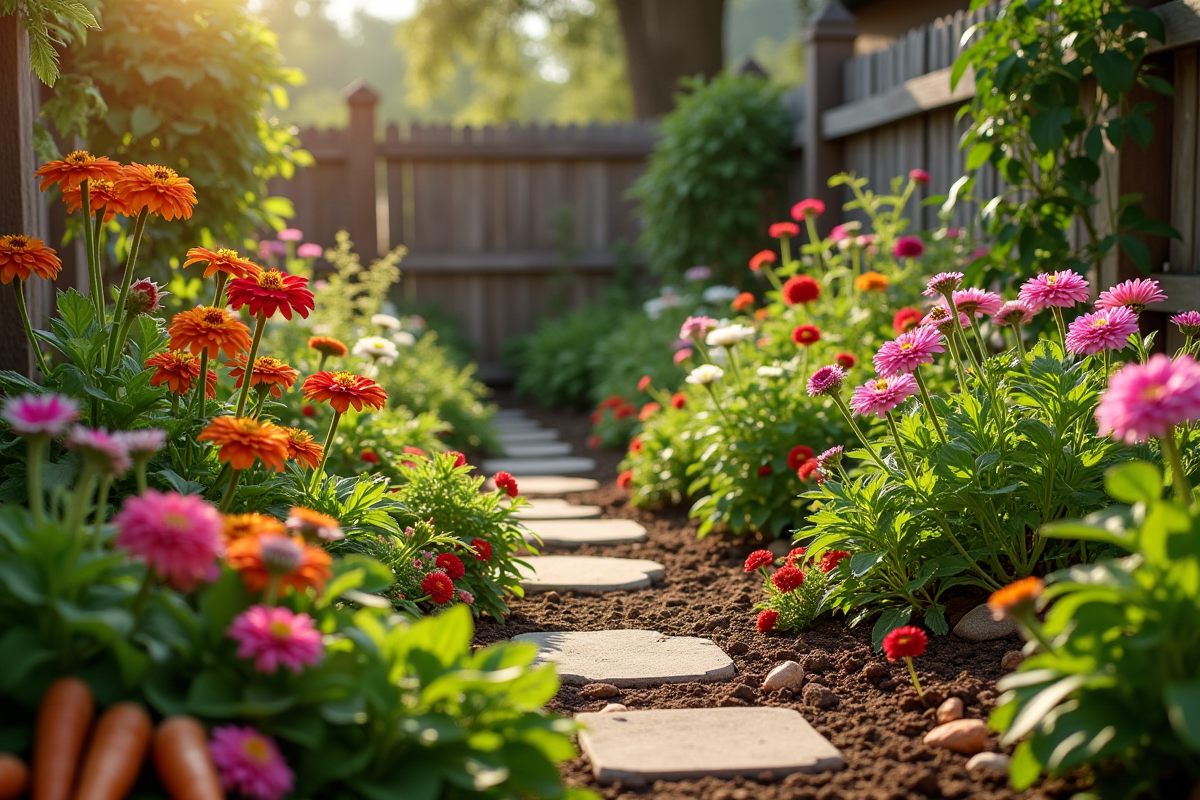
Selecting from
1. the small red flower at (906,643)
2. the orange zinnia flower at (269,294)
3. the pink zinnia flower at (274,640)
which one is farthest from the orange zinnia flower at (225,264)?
the small red flower at (906,643)

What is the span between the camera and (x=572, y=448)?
5.87 meters

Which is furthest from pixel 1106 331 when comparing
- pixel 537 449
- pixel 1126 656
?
pixel 537 449

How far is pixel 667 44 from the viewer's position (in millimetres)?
10125

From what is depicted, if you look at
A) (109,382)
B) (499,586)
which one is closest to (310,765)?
(109,382)

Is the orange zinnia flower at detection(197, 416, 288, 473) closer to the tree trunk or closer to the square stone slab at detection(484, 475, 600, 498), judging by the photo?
the square stone slab at detection(484, 475, 600, 498)

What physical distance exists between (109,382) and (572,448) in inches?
150

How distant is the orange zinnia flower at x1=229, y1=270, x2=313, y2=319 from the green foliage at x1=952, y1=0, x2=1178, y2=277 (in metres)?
2.33

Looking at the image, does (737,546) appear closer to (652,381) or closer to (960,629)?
(960,629)

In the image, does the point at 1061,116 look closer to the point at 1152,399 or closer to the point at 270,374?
the point at 1152,399

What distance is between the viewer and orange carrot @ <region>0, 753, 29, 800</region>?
3.99ft

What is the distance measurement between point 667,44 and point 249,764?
31.9 ft

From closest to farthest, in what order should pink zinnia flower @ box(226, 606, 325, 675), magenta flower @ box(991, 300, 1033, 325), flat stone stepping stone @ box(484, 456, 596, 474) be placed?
pink zinnia flower @ box(226, 606, 325, 675), magenta flower @ box(991, 300, 1033, 325), flat stone stepping stone @ box(484, 456, 596, 474)

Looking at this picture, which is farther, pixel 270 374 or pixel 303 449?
pixel 270 374

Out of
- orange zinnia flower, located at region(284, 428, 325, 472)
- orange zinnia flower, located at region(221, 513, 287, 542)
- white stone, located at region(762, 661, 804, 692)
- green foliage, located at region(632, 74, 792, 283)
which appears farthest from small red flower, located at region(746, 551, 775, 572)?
green foliage, located at region(632, 74, 792, 283)
